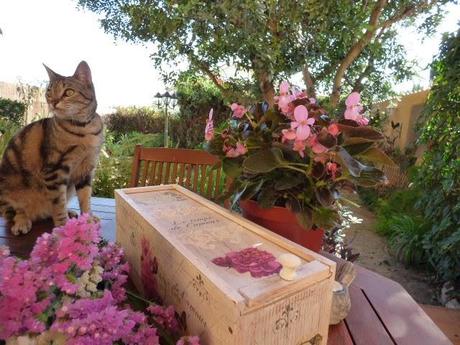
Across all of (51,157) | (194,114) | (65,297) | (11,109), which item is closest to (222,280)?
(65,297)

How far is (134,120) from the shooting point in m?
7.82

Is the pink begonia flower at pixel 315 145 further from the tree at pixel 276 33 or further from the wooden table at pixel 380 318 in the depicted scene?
the tree at pixel 276 33

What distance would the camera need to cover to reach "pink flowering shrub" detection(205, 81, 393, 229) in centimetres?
63

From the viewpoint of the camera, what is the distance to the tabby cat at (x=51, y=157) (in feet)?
3.77

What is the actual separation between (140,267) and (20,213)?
813 mm

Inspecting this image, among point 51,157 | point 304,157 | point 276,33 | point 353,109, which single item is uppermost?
point 276,33

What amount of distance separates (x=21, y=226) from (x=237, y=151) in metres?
0.92

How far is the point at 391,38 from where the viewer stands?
338 centimetres

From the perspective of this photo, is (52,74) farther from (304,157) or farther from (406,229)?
(406,229)

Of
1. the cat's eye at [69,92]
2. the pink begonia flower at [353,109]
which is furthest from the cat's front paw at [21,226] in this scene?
the pink begonia flower at [353,109]

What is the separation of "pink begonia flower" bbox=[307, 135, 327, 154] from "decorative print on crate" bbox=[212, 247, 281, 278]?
25cm

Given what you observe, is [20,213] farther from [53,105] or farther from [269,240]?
[269,240]

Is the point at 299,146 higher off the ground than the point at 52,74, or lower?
lower

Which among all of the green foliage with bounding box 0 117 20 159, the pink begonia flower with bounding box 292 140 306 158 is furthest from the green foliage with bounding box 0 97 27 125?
the pink begonia flower with bounding box 292 140 306 158
